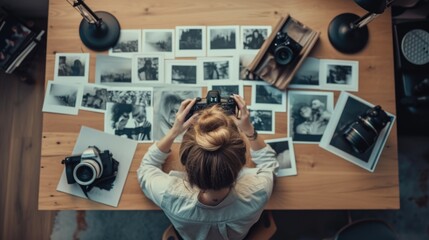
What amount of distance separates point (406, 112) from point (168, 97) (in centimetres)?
99

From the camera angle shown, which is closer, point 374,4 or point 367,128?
point 374,4

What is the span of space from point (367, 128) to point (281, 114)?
0.29 meters

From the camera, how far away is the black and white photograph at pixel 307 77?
4.32 ft

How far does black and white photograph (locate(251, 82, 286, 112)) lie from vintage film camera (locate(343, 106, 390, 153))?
0.82 ft

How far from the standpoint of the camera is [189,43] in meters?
1.32

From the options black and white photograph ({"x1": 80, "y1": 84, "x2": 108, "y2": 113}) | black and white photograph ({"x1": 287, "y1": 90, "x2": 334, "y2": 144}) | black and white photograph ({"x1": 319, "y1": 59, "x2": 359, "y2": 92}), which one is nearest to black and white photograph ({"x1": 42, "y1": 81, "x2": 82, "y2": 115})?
black and white photograph ({"x1": 80, "y1": 84, "x2": 108, "y2": 113})

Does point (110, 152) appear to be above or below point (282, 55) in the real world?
below

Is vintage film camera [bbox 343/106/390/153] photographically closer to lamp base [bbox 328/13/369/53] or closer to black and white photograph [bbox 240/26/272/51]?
lamp base [bbox 328/13/369/53]

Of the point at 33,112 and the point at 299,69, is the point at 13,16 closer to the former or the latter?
the point at 33,112

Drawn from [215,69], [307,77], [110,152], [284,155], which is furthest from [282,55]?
[110,152]

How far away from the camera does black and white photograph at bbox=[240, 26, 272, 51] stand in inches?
52.2

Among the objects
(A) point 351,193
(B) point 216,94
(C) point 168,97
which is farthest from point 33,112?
(A) point 351,193

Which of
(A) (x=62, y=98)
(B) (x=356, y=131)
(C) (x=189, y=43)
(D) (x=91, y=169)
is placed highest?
(C) (x=189, y=43)

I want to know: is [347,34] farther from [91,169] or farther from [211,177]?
[91,169]
